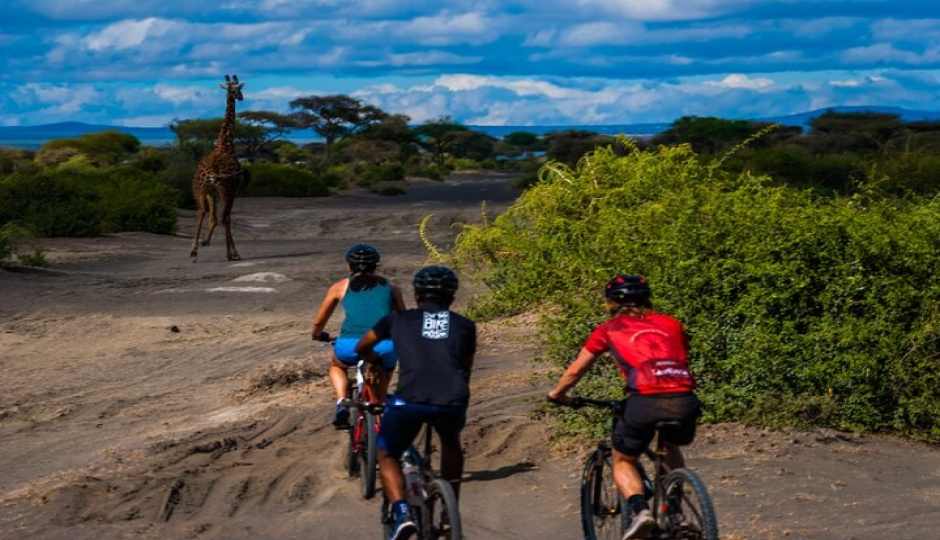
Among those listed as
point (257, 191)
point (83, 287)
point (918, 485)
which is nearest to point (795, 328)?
point (918, 485)

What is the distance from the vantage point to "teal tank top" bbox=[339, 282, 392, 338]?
8984mm

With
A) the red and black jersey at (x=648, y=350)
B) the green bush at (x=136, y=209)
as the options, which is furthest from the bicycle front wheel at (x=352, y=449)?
the green bush at (x=136, y=209)

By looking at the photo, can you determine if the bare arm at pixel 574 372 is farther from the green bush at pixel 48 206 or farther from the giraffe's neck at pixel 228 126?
the green bush at pixel 48 206

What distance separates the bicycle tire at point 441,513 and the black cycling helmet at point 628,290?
120cm

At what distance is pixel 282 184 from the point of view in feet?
175

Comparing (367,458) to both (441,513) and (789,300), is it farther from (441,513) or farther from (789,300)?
(789,300)

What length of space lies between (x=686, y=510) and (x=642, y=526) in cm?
25

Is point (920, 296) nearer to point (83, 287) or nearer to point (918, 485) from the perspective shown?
point (918, 485)

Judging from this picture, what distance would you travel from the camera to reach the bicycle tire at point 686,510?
6.13 metres

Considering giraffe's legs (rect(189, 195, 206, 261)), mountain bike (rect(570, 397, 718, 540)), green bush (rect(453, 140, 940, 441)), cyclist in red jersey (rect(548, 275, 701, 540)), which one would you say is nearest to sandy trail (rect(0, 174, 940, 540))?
green bush (rect(453, 140, 940, 441))

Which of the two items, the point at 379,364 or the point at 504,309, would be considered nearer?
the point at 379,364

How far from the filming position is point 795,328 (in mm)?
10414

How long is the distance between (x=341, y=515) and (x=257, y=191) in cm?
4417

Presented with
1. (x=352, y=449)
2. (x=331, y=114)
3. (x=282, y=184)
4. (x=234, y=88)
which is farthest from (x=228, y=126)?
(x=331, y=114)
